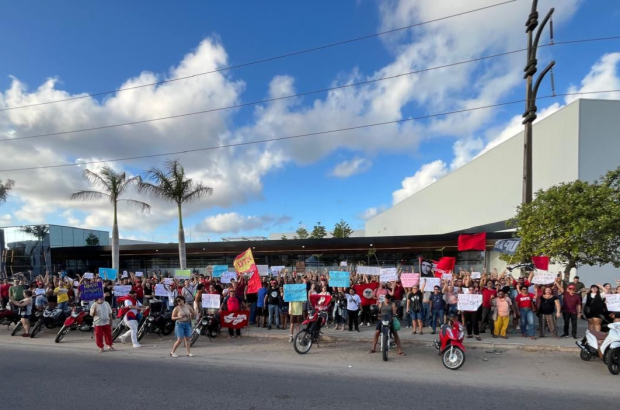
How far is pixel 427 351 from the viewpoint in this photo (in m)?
10.3

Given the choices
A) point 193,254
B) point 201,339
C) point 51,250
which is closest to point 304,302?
point 201,339

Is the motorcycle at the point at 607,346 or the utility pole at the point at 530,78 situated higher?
the utility pole at the point at 530,78

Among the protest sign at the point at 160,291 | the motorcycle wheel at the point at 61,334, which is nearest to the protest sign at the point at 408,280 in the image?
the protest sign at the point at 160,291

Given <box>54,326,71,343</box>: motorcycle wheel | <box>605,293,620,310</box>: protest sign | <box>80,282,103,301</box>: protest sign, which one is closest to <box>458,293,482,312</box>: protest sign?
<box>605,293,620,310</box>: protest sign

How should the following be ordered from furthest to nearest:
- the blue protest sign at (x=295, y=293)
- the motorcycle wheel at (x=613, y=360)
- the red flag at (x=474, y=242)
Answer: the red flag at (x=474, y=242)
the blue protest sign at (x=295, y=293)
the motorcycle wheel at (x=613, y=360)

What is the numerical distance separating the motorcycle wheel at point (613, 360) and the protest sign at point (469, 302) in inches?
139

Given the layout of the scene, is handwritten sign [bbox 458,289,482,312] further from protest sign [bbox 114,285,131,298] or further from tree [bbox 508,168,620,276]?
protest sign [bbox 114,285,131,298]

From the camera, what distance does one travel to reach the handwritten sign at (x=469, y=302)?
37.3ft

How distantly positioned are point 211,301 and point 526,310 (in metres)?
9.80

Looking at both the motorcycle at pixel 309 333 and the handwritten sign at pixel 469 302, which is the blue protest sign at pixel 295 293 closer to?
the motorcycle at pixel 309 333

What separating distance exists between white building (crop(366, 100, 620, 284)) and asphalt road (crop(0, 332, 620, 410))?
2059 cm

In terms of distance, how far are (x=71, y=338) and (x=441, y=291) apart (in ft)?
39.8

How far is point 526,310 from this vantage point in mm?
11555

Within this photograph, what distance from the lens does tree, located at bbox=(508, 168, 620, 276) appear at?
14523 mm
